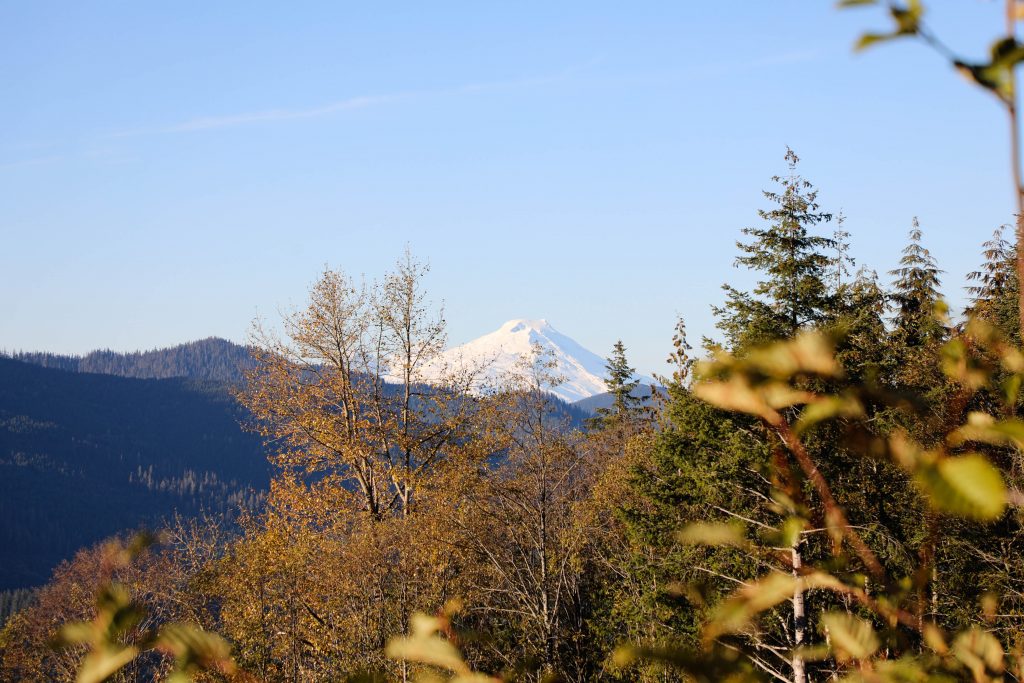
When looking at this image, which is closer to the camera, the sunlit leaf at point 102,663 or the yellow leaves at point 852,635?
the sunlit leaf at point 102,663

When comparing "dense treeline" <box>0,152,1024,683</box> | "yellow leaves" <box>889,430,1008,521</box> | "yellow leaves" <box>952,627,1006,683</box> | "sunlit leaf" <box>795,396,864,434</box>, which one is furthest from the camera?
"dense treeline" <box>0,152,1024,683</box>

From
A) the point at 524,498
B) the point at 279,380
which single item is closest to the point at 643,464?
the point at 524,498

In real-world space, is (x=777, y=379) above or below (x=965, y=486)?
above

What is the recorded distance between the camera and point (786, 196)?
2058 cm

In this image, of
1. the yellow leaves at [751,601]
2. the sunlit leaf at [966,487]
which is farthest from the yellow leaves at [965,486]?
the yellow leaves at [751,601]

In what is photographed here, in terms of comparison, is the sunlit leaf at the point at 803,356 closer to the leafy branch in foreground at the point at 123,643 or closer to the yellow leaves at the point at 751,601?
the yellow leaves at the point at 751,601

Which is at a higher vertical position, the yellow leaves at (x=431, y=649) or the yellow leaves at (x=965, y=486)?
the yellow leaves at (x=965, y=486)

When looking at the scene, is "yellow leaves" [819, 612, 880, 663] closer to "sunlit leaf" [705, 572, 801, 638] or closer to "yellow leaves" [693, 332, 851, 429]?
"sunlit leaf" [705, 572, 801, 638]

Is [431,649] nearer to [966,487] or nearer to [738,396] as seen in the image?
[738,396]

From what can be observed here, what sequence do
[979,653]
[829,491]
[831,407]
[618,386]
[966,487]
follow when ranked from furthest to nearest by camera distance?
[618,386] < [979,653] < [829,491] < [831,407] < [966,487]

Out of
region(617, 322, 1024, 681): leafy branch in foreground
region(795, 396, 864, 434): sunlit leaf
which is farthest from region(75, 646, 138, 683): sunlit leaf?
region(795, 396, 864, 434): sunlit leaf

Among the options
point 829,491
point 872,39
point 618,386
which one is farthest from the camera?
point 618,386

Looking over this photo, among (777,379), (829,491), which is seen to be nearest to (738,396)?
(777,379)

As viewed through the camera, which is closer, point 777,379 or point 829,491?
point 777,379
